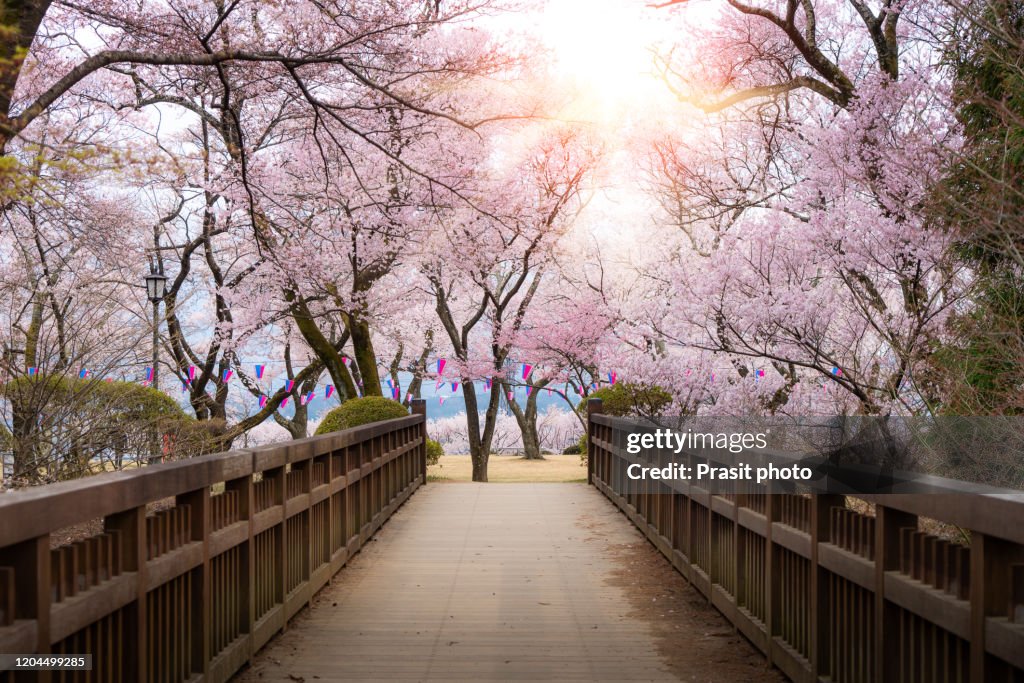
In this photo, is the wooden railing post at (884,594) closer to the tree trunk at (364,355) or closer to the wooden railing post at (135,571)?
the wooden railing post at (135,571)

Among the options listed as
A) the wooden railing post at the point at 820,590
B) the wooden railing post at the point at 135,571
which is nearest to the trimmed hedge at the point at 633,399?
the wooden railing post at the point at 820,590

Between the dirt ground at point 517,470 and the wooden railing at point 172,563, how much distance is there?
15.8 metres

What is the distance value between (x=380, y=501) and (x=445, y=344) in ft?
71.4

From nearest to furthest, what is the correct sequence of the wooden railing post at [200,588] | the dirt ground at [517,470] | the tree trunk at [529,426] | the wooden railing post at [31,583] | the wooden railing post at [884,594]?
the wooden railing post at [31,583] < the wooden railing post at [884,594] < the wooden railing post at [200,588] < the dirt ground at [517,470] < the tree trunk at [529,426]

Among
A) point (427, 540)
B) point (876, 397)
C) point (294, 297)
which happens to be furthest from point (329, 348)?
point (876, 397)

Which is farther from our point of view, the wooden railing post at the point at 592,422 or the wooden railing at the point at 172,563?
the wooden railing post at the point at 592,422

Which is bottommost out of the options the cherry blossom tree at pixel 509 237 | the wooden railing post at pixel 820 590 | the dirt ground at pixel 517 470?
the dirt ground at pixel 517 470

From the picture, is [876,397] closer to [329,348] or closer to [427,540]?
[427,540]

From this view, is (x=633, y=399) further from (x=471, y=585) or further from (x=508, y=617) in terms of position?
(x=508, y=617)

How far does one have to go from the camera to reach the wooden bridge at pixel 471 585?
2820 millimetres

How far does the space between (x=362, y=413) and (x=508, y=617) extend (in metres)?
8.95

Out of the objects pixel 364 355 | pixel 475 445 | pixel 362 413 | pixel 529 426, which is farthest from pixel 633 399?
pixel 529 426

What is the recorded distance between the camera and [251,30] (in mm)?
11594

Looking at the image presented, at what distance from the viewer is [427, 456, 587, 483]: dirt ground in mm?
23734
